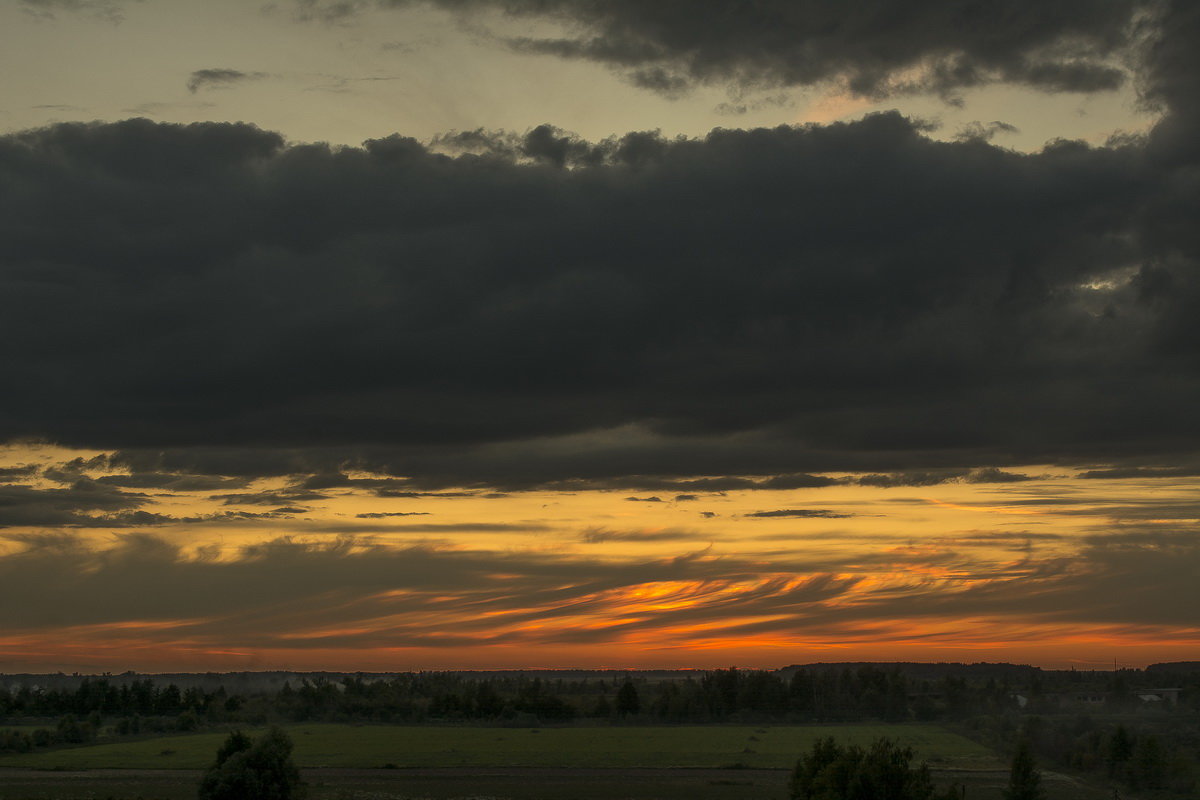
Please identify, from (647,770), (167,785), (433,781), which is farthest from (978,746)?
(167,785)

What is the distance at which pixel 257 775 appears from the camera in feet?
272

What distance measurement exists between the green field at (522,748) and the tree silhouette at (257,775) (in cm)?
5304

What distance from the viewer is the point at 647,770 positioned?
132 metres

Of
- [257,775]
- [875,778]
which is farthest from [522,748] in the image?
[875,778]

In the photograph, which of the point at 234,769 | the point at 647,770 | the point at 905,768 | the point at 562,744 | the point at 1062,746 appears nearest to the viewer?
the point at 905,768

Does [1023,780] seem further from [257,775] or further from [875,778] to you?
[257,775]

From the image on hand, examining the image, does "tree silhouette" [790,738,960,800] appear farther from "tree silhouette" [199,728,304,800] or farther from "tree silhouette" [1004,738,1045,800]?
"tree silhouette" [199,728,304,800]

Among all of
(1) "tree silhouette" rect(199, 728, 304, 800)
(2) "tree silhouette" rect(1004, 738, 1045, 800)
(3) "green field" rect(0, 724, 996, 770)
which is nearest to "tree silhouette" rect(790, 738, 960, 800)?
(2) "tree silhouette" rect(1004, 738, 1045, 800)

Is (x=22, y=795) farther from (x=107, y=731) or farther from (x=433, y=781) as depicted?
(x=107, y=731)

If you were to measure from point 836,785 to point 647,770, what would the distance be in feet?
236

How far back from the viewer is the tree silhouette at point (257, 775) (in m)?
82.4

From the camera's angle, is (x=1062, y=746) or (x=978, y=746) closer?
(x=1062, y=746)

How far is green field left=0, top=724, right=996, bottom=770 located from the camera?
460 feet

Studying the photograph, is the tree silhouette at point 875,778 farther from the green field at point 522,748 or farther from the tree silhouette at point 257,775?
the green field at point 522,748
